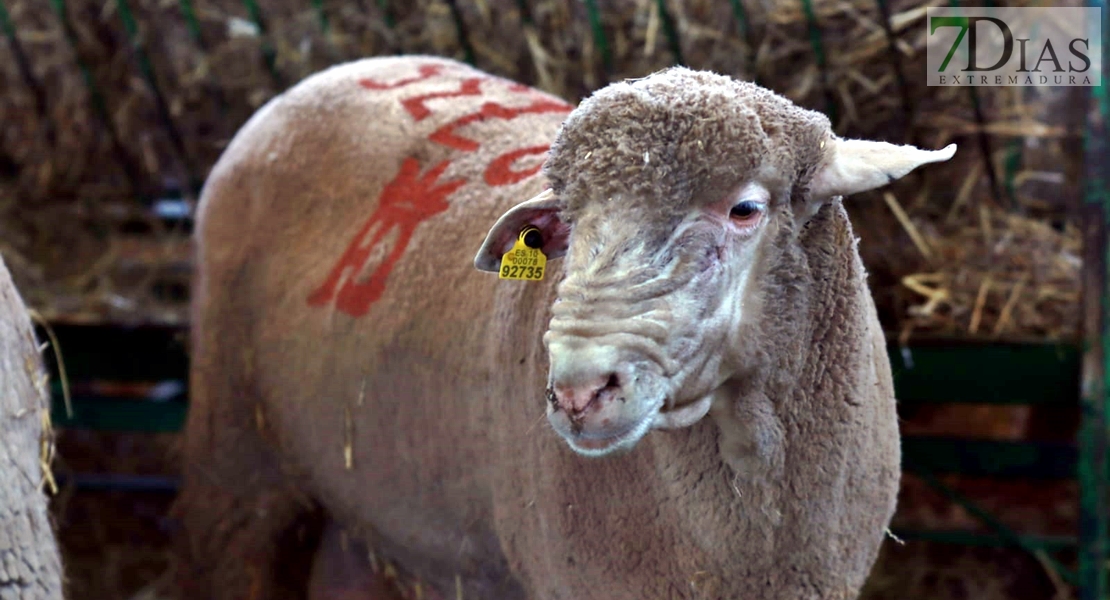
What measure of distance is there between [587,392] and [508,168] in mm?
1065

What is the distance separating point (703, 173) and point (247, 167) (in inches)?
70.4

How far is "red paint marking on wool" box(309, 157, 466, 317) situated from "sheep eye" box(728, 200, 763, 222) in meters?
1.04

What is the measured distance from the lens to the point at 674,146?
1858mm

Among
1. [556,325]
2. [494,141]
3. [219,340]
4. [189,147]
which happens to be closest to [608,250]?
[556,325]

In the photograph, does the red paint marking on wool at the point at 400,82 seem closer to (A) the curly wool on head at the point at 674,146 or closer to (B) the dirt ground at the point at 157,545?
(A) the curly wool on head at the point at 674,146

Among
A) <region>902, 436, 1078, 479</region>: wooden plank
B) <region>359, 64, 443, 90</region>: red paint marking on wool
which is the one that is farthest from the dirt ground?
<region>359, 64, 443, 90</region>: red paint marking on wool

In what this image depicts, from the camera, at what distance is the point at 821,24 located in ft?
12.7

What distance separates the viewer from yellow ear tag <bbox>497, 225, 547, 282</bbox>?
2.11m

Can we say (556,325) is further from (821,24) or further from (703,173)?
(821,24)

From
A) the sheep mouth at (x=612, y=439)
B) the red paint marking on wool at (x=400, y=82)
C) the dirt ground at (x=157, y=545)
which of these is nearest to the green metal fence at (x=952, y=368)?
the dirt ground at (x=157, y=545)

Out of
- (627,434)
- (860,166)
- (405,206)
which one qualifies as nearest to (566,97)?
(405,206)

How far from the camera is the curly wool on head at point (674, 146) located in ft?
6.07

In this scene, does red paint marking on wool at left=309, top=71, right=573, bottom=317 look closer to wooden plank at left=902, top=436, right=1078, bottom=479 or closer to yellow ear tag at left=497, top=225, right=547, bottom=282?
yellow ear tag at left=497, top=225, right=547, bottom=282

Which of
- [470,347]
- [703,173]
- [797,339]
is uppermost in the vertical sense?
[703,173]
